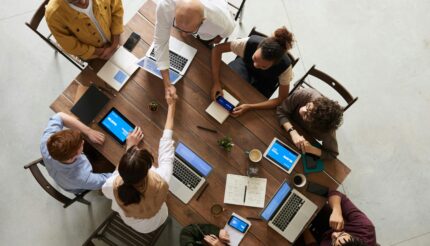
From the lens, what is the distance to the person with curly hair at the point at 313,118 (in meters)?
2.12

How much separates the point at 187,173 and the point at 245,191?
427 millimetres

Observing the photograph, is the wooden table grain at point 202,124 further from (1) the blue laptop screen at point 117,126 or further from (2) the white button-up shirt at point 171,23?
(2) the white button-up shirt at point 171,23

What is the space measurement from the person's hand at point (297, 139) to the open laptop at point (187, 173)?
2.10 feet

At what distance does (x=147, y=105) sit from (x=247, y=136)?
764mm

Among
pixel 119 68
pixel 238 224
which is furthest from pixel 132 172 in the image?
pixel 119 68

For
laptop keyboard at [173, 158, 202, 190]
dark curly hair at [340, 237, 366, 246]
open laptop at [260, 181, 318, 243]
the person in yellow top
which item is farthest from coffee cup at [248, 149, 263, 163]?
the person in yellow top

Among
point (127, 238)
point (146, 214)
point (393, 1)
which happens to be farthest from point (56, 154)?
point (393, 1)

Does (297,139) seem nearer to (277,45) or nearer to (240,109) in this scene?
(240,109)

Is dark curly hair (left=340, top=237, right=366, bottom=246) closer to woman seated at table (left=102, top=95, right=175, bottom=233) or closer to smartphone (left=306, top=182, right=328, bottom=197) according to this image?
smartphone (left=306, top=182, right=328, bottom=197)

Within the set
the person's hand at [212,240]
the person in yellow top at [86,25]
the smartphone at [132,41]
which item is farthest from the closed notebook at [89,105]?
the person's hand at [212,240]

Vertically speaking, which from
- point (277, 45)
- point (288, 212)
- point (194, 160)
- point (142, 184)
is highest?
point (277, 45)

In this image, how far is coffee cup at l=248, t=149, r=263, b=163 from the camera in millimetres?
2324

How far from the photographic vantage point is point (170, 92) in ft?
7.67

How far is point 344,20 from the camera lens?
3.70 m
